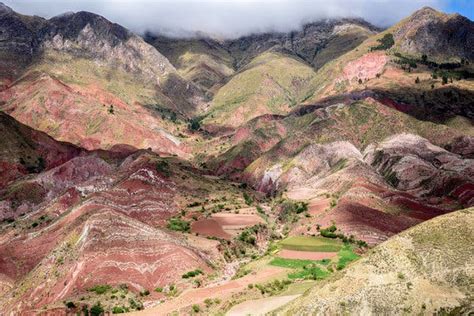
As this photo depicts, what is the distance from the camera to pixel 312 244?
84.4 meters

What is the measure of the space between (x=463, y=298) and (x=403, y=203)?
78.3 meters

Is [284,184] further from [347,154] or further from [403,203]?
[403,203]

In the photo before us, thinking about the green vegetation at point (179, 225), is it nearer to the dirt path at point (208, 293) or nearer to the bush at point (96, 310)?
the dirt path at point (208, 293)

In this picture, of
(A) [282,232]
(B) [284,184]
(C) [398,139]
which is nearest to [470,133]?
(C) [398,139]

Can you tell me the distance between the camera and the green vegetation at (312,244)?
81.7 meters

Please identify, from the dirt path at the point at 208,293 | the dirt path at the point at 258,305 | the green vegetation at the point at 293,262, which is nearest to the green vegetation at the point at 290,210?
the green vegetation at the point at 293,262

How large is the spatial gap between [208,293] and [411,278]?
36896mm

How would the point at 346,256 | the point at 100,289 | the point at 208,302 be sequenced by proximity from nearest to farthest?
the point at 208,302
the point at 100,289
the point at 346,256

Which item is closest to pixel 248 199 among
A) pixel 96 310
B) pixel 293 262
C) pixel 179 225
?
pixel 179 225

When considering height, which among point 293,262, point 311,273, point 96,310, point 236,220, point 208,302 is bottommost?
point 236,220

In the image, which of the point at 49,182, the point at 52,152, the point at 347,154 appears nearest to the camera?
the point at 49,182

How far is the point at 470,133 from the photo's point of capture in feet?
600

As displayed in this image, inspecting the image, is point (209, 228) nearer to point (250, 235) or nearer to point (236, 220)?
point (250, 235)

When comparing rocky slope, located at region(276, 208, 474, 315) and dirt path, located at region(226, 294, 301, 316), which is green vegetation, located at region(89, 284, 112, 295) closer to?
dirt path, located at region(226, 294, 301, 316)
